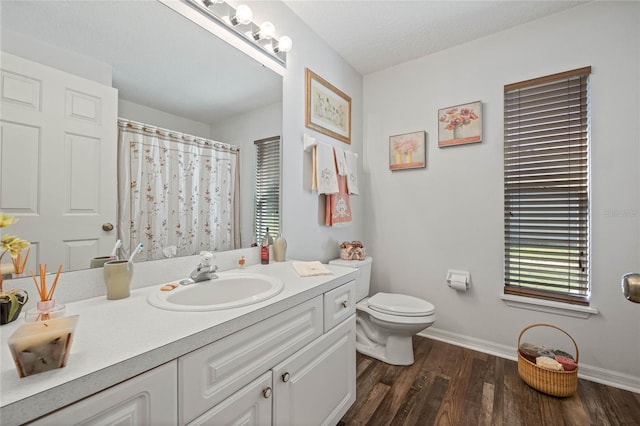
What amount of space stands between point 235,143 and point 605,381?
8.75 ft

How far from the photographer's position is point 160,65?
1167 millimetres

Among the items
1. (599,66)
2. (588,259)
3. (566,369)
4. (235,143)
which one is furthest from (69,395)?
(599,66)

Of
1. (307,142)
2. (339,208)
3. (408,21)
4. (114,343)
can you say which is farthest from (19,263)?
(408,21)

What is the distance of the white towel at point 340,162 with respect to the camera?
212cm

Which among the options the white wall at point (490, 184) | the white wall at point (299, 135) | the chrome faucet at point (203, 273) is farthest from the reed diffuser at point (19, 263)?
the white wall at point (490, 184)

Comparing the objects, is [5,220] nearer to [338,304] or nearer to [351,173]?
[338,304]

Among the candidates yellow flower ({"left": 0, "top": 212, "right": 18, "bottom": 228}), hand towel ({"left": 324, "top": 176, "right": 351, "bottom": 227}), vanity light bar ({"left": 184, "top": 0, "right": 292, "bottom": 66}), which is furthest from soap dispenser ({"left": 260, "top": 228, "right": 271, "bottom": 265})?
vanity light bar ({"left": 184, "top": 0, "right": 292, "bottom": 66})

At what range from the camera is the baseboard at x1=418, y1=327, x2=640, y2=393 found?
1633 millimetres

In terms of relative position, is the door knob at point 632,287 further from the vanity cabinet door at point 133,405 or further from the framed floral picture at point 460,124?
the framed floral picture at point 460,124

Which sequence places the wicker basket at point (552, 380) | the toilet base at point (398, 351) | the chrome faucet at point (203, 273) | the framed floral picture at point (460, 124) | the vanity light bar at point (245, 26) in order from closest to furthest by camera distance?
the chrome faucet at point (203, 273) → the vanity light bar at point (245, 26) → the wicker basket at point (552, 380) → the toilet base at point (398, 351) → the framed floral picture at point (460, 124)

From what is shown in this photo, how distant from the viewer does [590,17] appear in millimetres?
1735

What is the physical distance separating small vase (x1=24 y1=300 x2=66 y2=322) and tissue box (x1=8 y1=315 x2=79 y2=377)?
0.12 meters

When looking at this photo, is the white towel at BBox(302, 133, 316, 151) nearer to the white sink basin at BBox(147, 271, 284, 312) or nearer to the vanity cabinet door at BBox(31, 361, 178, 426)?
the white sink basin at BBox(147, 271, 284, 312)

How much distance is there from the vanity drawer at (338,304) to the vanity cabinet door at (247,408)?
1.24ft
